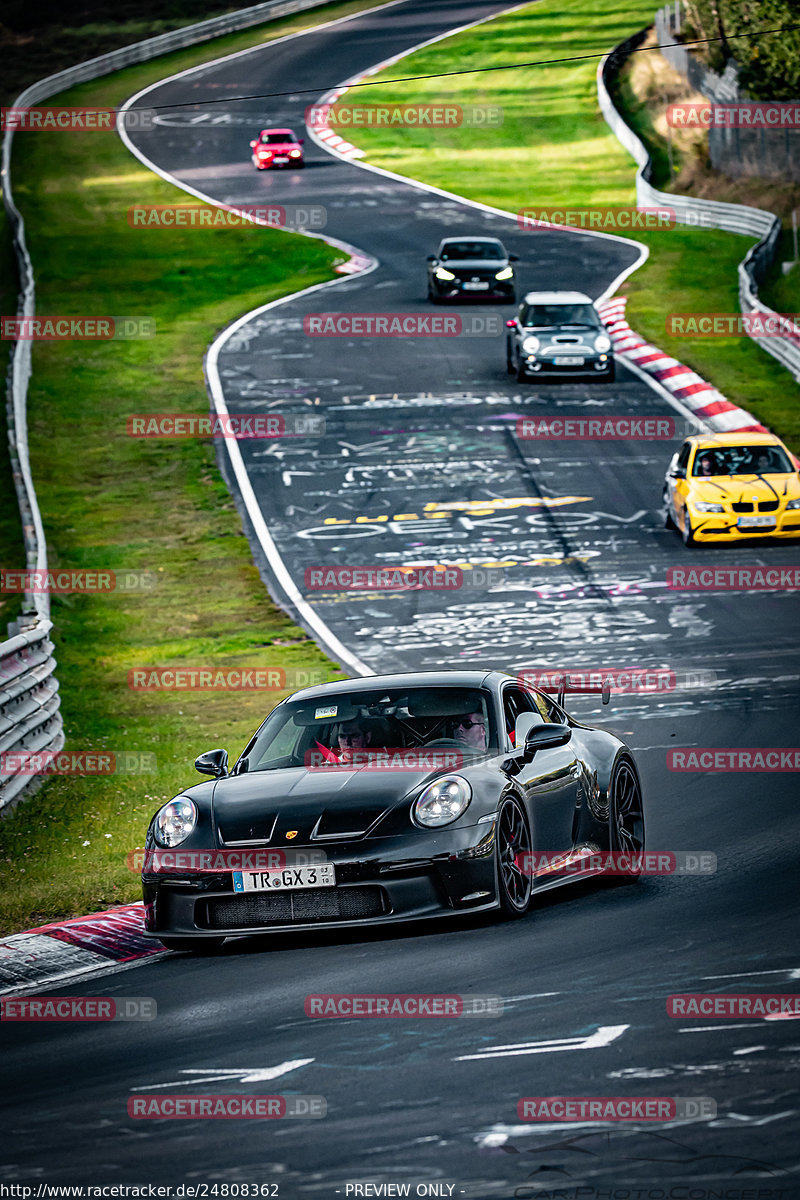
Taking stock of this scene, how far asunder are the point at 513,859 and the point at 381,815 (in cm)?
75

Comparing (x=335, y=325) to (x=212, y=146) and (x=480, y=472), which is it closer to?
(x=480, y=472)

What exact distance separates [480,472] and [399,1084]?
23.0 meters

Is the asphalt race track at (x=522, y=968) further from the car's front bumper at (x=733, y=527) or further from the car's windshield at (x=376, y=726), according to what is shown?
the car's windshield at (x=376, y=726)

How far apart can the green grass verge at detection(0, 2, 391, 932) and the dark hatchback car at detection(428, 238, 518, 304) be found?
4999mm

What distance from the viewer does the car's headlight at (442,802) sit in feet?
28.1

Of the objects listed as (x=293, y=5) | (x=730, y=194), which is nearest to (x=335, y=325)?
(x=730, y=194)

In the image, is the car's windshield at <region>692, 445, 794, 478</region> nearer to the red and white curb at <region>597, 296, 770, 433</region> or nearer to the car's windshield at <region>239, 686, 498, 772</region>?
the red and white curb at <region>597, 296, 770, 433</region>

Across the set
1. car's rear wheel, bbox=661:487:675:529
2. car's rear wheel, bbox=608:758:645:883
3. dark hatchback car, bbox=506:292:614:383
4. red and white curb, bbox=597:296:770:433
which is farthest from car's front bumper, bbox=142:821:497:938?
dark hatchback car, bbox=506:292:614:383

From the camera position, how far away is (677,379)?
33938mm

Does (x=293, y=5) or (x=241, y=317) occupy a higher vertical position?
(x=293, y=5)

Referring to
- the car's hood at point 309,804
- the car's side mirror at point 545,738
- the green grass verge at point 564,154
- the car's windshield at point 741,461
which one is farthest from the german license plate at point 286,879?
the green grass verge at point 564,154

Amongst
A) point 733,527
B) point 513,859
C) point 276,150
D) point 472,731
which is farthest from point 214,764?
point 276,150

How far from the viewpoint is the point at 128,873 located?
1101cm

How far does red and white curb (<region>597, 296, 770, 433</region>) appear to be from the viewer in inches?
1203
